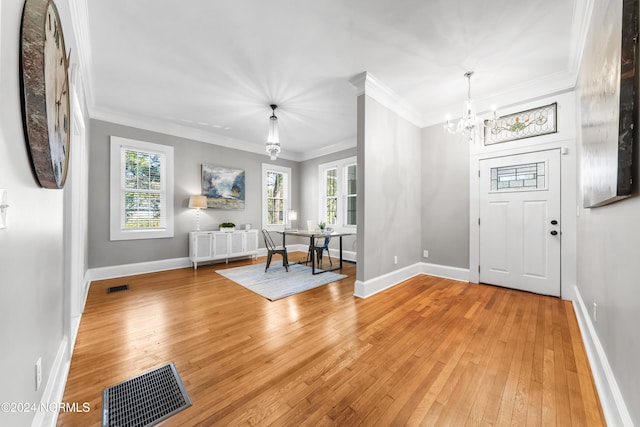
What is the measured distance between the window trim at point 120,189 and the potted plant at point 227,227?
948 mm

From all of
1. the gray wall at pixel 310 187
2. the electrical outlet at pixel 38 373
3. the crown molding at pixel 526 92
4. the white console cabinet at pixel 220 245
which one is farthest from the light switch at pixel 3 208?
the gray wall at pixel 310 187

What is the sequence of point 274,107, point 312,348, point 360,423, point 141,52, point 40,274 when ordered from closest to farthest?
point 40,274 → point 360,423 → point 312,348 → point 141,52 → point 274,107

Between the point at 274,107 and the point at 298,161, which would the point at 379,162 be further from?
the point at 298,161

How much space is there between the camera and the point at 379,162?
350 cm

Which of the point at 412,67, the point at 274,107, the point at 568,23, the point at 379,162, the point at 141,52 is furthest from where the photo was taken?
the point at 274,107

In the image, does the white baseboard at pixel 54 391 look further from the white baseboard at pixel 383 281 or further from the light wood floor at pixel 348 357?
the white baseboard at pixel 383 281

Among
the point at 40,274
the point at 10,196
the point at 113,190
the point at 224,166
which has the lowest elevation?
the point at 40,274

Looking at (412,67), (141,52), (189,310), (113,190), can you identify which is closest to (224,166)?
(113,190)

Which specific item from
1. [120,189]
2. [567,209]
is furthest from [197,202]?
[567,209]

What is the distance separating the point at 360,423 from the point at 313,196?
5.73 metres

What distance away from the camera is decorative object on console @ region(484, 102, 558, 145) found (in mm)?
3279

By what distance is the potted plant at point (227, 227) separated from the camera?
5.32 m

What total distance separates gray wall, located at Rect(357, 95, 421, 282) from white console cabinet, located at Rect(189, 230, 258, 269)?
3.16 meters

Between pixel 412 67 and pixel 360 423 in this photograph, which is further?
pixel 412 67
